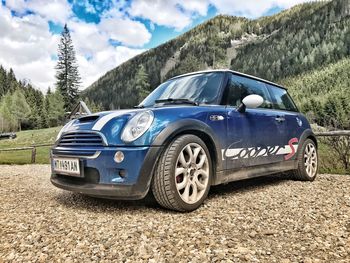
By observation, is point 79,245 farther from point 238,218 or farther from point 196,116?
point 196,116

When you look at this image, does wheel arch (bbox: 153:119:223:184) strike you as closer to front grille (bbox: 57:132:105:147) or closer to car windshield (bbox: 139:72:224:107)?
car windshield (bbox: 139:72:224:107)

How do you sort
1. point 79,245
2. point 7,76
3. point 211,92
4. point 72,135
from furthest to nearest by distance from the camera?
1. point 7,76
2. point 211,92
3. point 72,135
4. point 79,245

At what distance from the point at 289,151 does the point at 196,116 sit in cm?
216

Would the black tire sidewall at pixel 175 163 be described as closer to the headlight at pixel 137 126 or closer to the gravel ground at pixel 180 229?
the gravel ground at pixel 180 229

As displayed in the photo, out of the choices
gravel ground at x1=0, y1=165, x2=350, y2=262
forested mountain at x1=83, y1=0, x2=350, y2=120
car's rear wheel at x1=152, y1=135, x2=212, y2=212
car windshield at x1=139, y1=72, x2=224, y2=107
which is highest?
forested mountain at x1=83, y1=0, x2=350, y2=120

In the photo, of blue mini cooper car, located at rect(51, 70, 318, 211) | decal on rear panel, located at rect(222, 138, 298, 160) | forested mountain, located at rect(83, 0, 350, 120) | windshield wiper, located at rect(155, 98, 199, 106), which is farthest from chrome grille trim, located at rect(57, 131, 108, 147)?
forested mountain, located at rect(83, 0, 350, 120)

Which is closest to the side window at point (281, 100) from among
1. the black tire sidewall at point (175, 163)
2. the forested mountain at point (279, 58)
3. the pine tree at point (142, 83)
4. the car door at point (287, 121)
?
the car door at point (287, 121)

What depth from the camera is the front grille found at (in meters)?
3.09

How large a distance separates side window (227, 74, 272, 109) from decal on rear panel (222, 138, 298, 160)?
0.61m

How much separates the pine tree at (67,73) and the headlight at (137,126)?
58669 millimetres

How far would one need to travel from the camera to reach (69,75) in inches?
2491

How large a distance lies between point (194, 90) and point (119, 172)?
1.61m

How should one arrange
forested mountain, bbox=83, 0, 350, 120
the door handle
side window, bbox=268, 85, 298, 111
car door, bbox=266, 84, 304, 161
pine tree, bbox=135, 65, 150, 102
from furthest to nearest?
forested mountain, bbox=83, 0, 350, 120
pine tree, bbox=135, 65, 150, 102
side window, bbox=268, 85, 298, 111
car door, bbox=266, 84, 304, 161
the door handle

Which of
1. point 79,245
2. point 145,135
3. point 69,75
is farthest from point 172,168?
point 69,75
